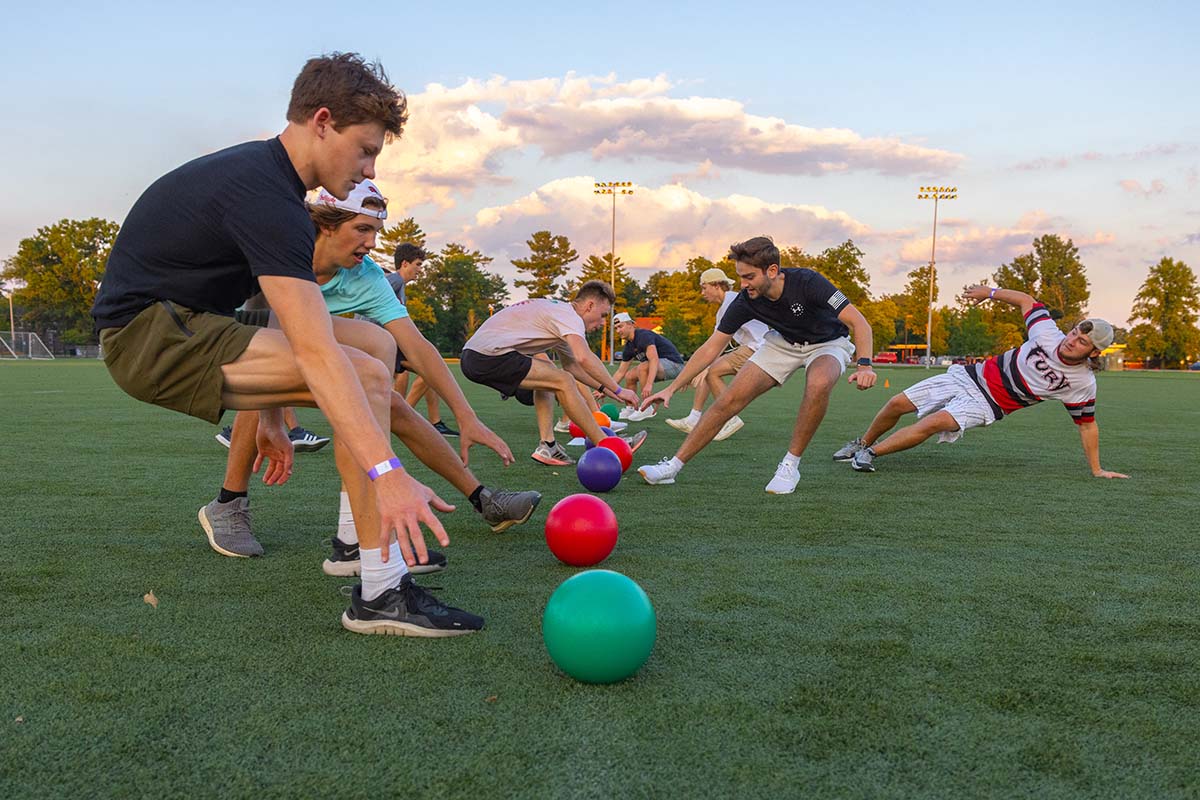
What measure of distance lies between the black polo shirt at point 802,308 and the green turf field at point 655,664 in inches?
71.6

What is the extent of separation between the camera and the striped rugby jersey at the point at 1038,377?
7367 millimetres

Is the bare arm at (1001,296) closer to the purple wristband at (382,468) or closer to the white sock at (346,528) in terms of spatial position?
the white sock at (346,528)

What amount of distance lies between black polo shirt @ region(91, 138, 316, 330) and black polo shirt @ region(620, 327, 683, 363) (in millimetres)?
10436

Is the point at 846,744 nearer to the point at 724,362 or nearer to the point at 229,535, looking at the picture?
the point at 229,535

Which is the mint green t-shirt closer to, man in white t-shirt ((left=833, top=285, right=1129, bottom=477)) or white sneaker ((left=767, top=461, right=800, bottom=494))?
white sneaker ((left=767, top=461, right=800, bottom=494))

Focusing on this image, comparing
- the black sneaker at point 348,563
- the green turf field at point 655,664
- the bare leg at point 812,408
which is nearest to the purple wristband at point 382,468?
the green turf field at point 655,664

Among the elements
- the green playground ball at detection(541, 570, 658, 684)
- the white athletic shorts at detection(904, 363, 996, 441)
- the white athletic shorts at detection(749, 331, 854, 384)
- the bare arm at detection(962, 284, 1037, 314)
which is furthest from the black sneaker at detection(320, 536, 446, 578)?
the bare arm at detection(962, 284, 1037, 314)

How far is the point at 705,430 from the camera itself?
703 cm

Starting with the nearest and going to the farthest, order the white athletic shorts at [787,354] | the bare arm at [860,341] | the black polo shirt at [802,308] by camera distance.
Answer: the bare arm at [860,341]
the black polo shirt at [802,308]
the white athletic shorts at [787,354]

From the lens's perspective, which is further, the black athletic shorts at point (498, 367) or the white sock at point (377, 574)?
the black athletic shorts at point (498, 367)

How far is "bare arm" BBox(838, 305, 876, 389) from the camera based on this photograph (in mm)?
6582

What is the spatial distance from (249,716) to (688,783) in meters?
1.22

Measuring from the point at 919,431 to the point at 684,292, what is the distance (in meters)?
64.9

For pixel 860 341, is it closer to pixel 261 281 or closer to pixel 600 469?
pixel 600 469
